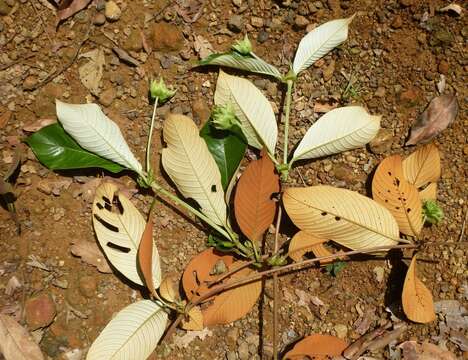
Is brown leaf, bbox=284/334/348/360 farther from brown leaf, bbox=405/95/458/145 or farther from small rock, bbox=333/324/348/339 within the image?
brown leaf, bbox=405/95/458/145

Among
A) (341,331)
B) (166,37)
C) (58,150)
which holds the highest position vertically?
(166,37)

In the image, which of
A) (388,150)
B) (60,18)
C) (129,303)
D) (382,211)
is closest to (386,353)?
(382,211)

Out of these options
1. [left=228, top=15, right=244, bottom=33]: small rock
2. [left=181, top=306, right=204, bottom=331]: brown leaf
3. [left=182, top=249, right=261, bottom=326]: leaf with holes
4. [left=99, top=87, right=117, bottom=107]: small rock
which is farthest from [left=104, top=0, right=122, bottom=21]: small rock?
[left=181, top=306, right=204, bottom=331]: brown leaf

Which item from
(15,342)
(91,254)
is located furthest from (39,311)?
(91,254)

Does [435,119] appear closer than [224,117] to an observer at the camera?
No

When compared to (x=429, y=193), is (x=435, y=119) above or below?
above

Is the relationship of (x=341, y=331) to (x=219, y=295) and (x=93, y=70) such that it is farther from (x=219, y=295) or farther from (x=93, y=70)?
(x=93, y=70)
